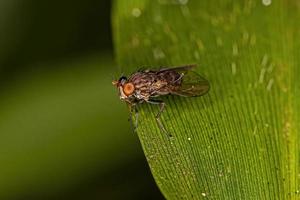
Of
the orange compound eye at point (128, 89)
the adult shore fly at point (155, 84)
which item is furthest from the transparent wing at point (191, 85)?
the orange compound eye at point (128, 89)

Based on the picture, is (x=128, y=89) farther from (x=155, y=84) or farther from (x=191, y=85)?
(x=191, y=85)

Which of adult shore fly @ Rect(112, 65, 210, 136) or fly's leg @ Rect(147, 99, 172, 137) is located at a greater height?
adult shore fly @ Rect(112, 65, 210, 136)

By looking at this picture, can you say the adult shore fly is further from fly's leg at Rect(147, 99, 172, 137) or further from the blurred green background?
the blurred green background

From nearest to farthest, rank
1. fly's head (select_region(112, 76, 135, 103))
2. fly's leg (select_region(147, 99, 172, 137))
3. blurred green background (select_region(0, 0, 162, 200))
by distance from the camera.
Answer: fly's leg (select_region(147, 99, 172, 137)), fly's head (select_region(112, 76, 135, 103)), blurred green background (select_region(0, 0, 162, 200))

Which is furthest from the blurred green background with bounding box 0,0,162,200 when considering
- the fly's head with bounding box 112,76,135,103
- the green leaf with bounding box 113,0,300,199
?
the green leaf with bounding box 113,0,300,199

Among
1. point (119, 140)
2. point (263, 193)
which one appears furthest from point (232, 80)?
point (119, 140)
